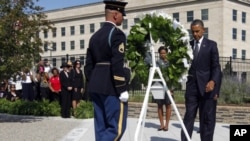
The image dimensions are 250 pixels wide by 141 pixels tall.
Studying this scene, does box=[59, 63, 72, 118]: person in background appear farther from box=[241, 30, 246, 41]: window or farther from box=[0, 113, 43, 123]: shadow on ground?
box=[241, 30, 246, 41]: window

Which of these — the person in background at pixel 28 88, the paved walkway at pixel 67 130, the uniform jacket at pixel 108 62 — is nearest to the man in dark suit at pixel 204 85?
the uniform jacket at pixel 108 62

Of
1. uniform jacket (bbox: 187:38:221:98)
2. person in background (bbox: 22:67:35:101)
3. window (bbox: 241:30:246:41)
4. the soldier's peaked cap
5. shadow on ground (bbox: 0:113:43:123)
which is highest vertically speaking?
window (bbox: 241:30:246:41)

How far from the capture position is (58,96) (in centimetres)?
1719

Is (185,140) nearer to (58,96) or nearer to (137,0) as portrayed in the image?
(58,96)

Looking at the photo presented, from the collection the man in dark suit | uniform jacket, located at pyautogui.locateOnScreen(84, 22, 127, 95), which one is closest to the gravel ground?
the man in dark suit

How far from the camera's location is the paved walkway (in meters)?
10.3

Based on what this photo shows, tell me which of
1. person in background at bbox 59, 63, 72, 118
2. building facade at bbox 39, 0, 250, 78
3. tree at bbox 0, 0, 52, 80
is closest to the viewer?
tree at bbox 0, 0, 52, 80

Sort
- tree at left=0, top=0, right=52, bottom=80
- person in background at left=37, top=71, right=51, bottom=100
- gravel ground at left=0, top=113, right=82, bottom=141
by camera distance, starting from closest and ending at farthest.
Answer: gravel ground at left=0, top=113, right=82, bottom=141
tree at left=0, top=0, right=52, bottom=80
person in background at left=37, top=71, right=51, bottom=100

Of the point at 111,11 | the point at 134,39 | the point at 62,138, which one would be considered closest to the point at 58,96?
the point at 62,138

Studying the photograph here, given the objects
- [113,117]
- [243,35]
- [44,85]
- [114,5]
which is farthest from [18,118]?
[243,35]

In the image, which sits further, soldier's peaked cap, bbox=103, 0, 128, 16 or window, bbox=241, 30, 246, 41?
window, bbox=241, 30, 246, 41

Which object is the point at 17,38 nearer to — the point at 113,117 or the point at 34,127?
the point at 34,127

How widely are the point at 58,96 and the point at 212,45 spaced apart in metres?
10.2

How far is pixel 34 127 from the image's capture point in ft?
41.4
